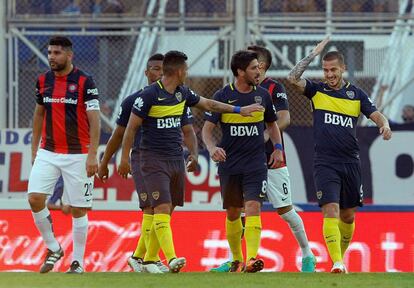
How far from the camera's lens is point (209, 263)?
14.7 meters

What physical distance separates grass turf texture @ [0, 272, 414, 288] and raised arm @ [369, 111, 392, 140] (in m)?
1.31

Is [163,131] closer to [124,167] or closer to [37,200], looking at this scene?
[124,167]

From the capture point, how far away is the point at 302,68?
1180cm

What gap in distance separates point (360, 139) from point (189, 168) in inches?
247

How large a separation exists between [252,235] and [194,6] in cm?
772

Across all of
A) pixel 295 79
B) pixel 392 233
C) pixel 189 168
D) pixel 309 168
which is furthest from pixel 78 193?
pixel 309 168

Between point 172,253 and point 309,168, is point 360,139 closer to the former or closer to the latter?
point 309,168

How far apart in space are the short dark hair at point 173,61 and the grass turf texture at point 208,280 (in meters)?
1.91

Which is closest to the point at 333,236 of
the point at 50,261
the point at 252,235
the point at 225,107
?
the point at 252,235

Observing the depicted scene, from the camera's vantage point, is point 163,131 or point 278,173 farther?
point 278,173

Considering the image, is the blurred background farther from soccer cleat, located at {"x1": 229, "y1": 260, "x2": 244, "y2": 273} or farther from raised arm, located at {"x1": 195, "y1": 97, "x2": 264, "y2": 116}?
raised arm, located at {"x1": 195, "y1": 97, "x2": 264, "y2": 116}

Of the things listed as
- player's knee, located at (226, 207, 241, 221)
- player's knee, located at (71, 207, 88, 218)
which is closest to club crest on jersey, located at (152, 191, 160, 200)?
player's knee, located at (71, 207, 88, 218)

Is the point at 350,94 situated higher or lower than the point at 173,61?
lower

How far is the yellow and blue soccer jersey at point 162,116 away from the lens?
36.9 feet
